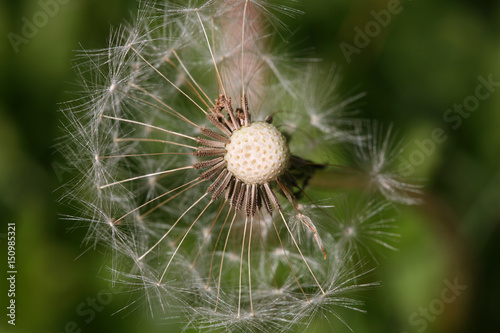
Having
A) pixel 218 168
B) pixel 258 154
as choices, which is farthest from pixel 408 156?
pixel 218 168

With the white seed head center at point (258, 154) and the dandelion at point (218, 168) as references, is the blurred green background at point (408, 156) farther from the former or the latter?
the white seed head center at point (258, 154)

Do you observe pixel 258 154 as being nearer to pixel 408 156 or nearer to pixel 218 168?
pixel 218 168

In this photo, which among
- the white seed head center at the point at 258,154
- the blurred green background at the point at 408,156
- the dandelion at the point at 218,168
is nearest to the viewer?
the white seed head center at the point at 258,154

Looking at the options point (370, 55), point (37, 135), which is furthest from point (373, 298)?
point (37, 135)

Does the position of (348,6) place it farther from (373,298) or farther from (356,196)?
(373,298)

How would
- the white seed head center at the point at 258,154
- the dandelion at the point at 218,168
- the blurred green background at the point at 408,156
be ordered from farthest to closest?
the blurred green background at the point at 408,156 < the dandelion at the point at 218,168 < the white seed head center at the point at 258,154

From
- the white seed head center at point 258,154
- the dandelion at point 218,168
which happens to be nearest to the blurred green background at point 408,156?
the dandelion at point 218,168
